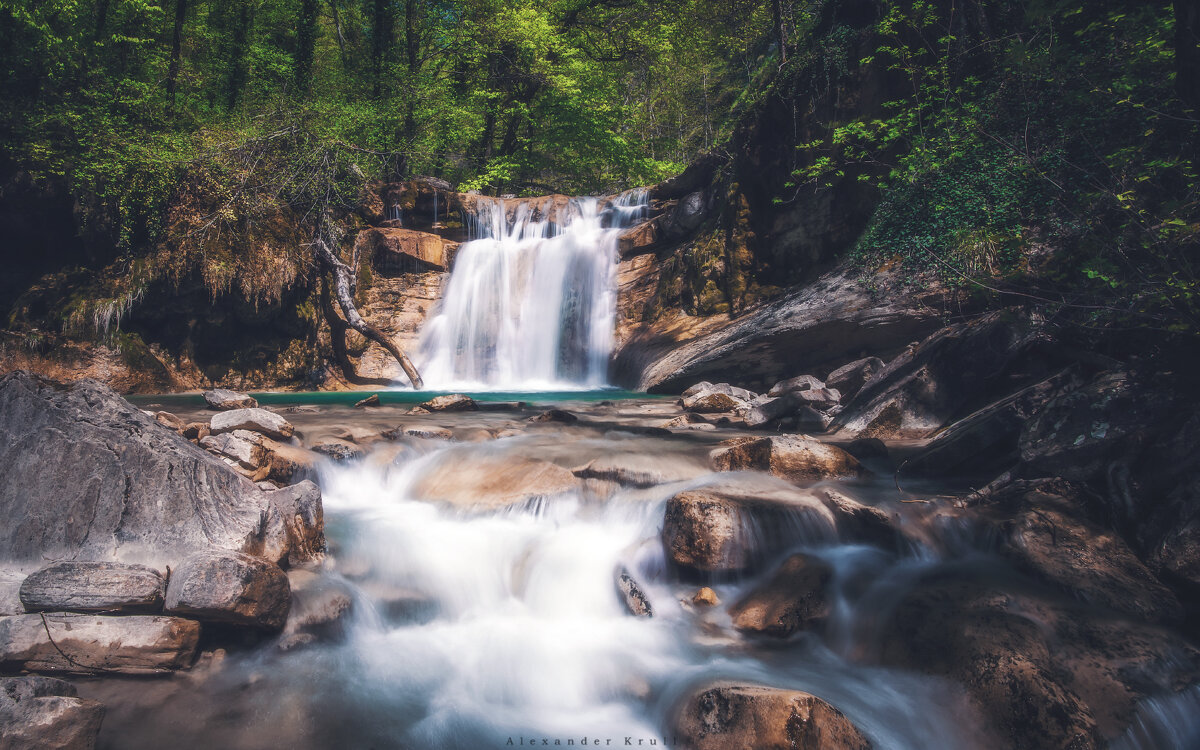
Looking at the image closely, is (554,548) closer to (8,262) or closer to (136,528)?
(136,528)

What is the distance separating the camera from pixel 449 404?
10.1m

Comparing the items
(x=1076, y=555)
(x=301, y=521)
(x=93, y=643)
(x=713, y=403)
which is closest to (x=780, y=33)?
(x=713, y=403)

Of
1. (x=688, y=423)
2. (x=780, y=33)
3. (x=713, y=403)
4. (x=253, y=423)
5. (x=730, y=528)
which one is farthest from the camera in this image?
(x=780, y=33)

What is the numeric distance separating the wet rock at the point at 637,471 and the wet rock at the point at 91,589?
11.9 ft

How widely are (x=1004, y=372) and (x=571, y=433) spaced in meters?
5.36

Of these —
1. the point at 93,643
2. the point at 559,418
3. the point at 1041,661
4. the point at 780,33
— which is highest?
the point at 780,33

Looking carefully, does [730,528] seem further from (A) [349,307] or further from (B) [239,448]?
(A) [349,307]

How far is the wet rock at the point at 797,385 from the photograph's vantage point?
29.8 feet

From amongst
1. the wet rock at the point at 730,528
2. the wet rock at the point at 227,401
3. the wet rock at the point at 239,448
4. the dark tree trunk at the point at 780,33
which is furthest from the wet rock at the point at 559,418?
the dark tree trunk at the point at 780,33

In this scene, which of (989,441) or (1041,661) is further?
(989,441)

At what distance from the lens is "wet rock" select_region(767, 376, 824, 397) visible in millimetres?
9086

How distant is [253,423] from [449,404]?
353 centimetres

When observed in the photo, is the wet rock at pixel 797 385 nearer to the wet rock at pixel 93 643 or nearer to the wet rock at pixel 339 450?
the wet rock at pixel 339 450

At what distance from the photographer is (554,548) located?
15.9 feet
